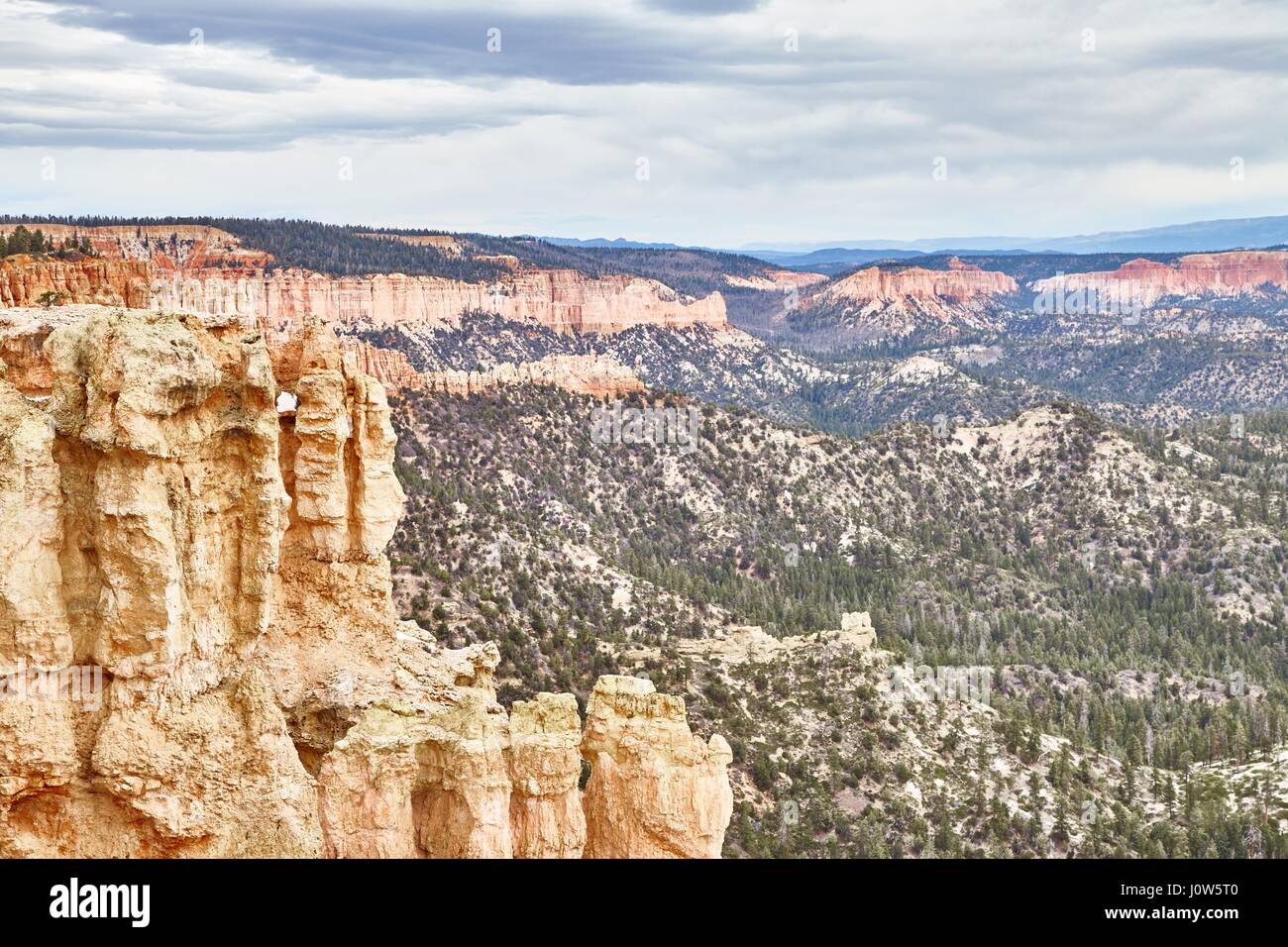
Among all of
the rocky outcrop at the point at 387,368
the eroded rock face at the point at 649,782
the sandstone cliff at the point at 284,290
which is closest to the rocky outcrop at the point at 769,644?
the sandstone cliff at the point at 284,290

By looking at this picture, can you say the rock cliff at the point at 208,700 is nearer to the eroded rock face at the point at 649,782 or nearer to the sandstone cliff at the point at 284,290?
the eroded rock face at the point at 649,782

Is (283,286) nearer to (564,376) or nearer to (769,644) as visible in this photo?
(564,376)

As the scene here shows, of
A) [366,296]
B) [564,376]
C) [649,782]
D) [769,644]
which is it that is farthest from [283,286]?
[649,782]

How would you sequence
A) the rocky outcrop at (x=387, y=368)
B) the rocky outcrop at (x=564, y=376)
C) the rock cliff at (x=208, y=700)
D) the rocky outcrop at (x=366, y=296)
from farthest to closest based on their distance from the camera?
1. the rocky outcrop at (x=366, y=296)
2. the rocky outcrop at (x=564, y=376)
3. the rocky outcrop at (x=387, y=368)
4. the rock cliff at (x=208, y=700)

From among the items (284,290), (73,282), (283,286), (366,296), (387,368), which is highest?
(283,286)

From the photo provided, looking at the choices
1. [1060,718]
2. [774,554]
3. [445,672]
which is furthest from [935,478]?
[445,672]

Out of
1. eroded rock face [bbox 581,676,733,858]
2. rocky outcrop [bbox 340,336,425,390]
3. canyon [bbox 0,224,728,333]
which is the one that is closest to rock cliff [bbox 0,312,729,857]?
eroded rock face [bbox 581,676,733,858]
